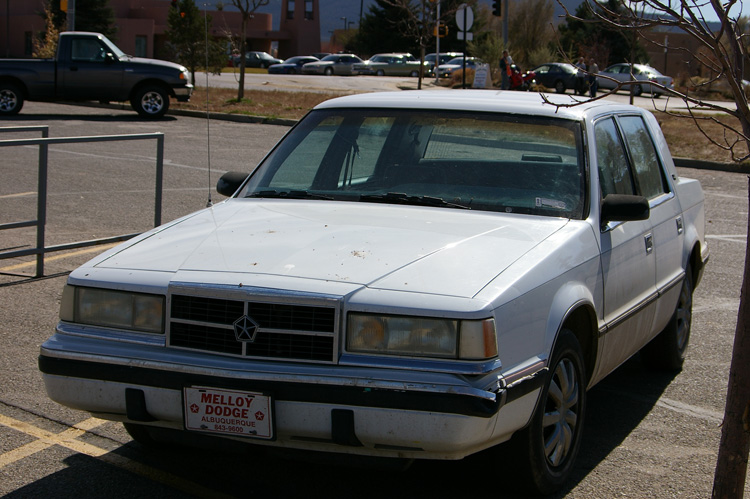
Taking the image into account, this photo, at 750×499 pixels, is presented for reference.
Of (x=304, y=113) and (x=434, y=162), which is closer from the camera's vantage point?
(x=434, y=162)

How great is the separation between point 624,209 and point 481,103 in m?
1.00

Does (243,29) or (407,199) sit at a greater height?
(243,29)

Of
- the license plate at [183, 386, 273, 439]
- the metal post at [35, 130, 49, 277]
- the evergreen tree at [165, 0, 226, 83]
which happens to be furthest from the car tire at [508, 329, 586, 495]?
the evergreen tree at [165, 0, 226, 83]

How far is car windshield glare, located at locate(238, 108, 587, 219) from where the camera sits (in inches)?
179

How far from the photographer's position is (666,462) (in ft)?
14.2

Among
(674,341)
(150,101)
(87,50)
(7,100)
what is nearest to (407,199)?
(674,341)

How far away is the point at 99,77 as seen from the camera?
74.1ft

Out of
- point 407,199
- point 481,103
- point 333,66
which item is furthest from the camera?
point 333,66

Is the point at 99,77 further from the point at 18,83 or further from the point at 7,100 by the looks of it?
the point at 7,100

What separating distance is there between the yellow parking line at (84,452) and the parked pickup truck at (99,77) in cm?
1894

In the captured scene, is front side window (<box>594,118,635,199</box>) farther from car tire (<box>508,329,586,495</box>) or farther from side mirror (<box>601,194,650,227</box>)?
car tire (<box>508,329,586,495</box>)

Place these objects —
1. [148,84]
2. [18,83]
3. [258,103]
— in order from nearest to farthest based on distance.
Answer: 1. [18,83]
2. [148,84]
3. [258,103]

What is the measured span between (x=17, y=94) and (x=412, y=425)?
20876 millimetres

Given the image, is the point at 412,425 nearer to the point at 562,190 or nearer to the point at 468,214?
the point at 468,214
